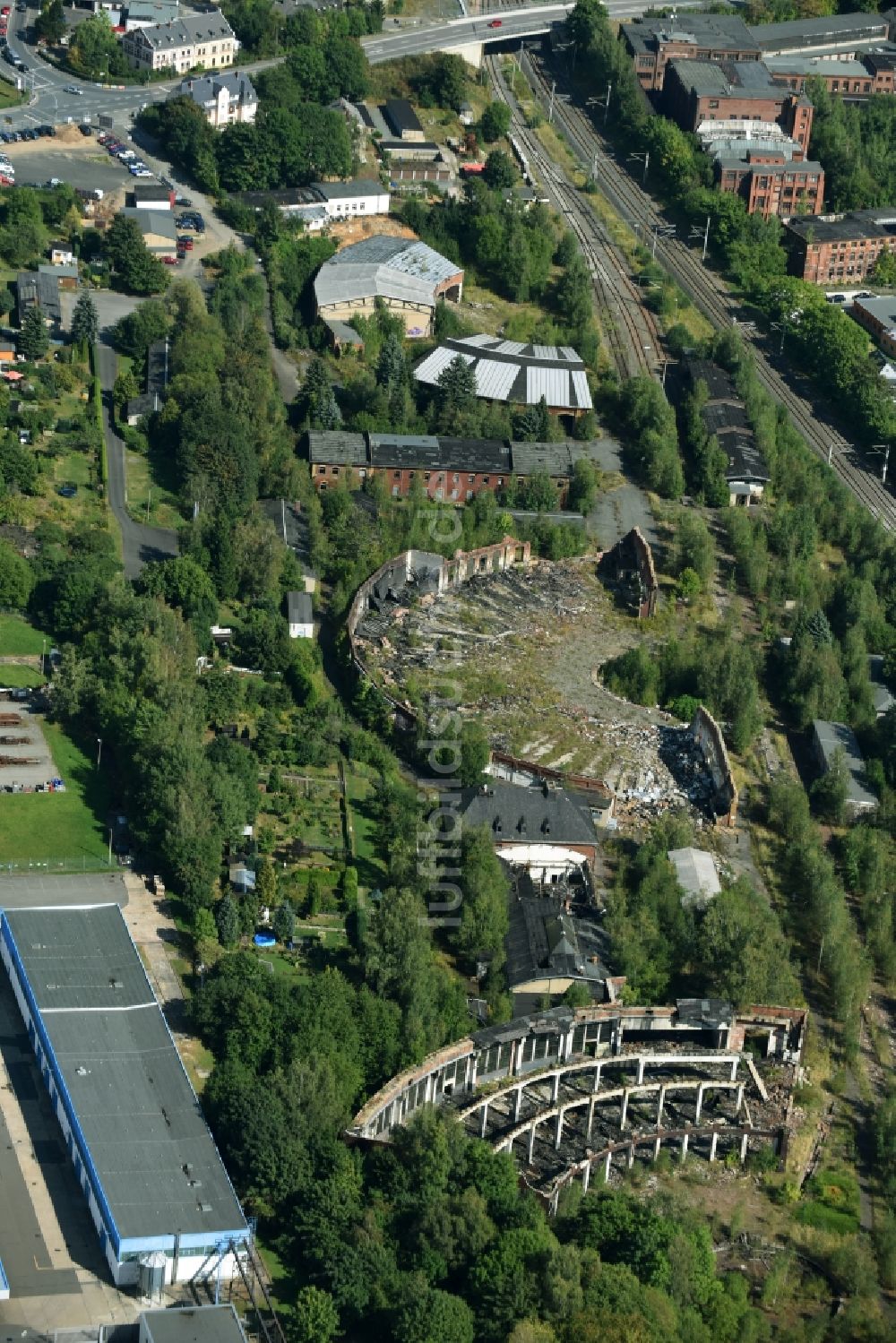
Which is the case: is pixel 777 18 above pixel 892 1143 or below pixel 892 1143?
above

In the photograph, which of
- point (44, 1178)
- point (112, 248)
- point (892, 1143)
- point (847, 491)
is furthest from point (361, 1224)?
point (112, 248)

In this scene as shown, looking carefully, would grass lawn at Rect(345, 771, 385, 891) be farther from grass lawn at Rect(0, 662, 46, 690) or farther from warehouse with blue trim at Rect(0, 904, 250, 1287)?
grass lawn at Rect(0, 662, 46, 690)

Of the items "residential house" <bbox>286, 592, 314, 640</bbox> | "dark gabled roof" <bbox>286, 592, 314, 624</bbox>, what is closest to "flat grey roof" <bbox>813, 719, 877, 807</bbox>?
"residential house" <bbox>286, 592, 314, 640</bbox>

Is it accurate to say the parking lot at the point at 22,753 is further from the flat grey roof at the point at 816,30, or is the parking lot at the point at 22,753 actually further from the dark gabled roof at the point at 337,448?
the flat grey roof at the point at 816,30

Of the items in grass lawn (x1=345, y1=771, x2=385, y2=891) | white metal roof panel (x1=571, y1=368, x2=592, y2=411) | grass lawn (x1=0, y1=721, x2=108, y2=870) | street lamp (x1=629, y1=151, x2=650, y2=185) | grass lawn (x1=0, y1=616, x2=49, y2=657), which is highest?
street lamp (x1=629, y1=151, x2=650, y2=185)

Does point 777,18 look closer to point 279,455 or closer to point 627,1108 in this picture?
point 279,455

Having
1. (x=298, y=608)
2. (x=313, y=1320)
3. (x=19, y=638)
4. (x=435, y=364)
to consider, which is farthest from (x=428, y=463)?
(x=313, y=1320)
